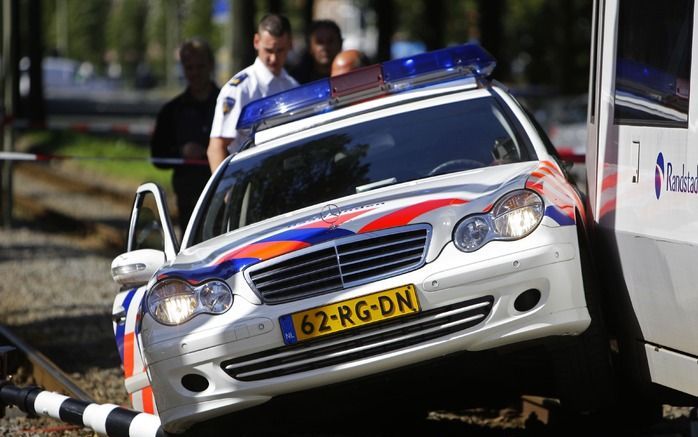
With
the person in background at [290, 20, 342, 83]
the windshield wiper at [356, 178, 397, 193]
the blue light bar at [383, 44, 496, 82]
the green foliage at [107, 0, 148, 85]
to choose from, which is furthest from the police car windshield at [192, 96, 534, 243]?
the green foliage at [107, 0, 148, 85]

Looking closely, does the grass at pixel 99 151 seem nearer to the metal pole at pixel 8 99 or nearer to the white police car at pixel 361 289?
the metal pole at pixel 8 99

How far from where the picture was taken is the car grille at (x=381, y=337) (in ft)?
18.2

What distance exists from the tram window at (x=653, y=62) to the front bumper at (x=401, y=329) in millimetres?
651

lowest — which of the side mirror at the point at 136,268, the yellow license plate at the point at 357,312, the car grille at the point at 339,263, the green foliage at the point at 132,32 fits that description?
the green foliage at the point at 132,32

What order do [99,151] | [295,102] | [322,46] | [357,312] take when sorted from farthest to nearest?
[99,151], [322,46], [295,102], [357,312]

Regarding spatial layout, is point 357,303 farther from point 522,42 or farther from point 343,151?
point 522,42

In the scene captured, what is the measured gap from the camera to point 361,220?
582 centimetres

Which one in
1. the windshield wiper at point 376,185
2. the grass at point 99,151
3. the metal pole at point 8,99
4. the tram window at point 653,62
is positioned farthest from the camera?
the grass at point 99,151

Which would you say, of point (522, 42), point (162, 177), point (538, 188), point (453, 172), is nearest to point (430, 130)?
point (453, 172)

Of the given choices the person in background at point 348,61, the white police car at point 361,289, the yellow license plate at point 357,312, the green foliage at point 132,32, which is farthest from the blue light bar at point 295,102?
the green foliage at point 132,32

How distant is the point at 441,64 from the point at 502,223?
194cm

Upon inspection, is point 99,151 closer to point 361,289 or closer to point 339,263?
point 339,263

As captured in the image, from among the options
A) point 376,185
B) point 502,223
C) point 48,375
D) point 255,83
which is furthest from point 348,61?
point 502,223

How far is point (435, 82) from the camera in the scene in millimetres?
7395
